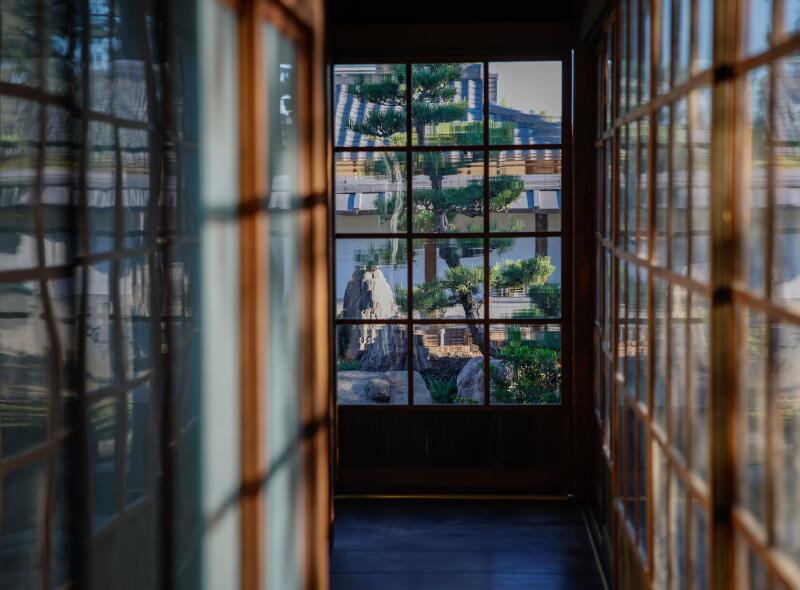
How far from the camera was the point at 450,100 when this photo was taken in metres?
4.40

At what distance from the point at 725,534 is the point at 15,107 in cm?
142

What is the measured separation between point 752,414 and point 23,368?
1173mm

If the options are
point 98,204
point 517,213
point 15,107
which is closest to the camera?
point 15,107

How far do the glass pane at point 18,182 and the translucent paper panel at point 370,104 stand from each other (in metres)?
3.43

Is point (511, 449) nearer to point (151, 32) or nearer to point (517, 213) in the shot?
point (517, 213)

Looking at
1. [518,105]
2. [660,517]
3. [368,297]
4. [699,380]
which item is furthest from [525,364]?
[699,380]

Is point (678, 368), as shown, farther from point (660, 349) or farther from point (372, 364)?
point (372, 364)

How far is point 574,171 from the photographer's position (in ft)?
14.0

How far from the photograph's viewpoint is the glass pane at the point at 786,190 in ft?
4.58

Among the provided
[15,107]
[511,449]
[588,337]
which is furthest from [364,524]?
[15,107]

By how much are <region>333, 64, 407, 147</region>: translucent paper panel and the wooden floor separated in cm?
174

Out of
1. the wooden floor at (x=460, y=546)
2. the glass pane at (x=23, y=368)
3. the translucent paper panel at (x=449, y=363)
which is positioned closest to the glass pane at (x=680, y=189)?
the glass pane at (x=23, y=368)

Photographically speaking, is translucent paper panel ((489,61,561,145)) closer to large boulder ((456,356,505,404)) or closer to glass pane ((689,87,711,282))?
large boulder ((456,356,505,404))

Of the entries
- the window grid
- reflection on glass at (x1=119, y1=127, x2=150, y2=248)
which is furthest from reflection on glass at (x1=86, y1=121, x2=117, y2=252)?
the window grid
